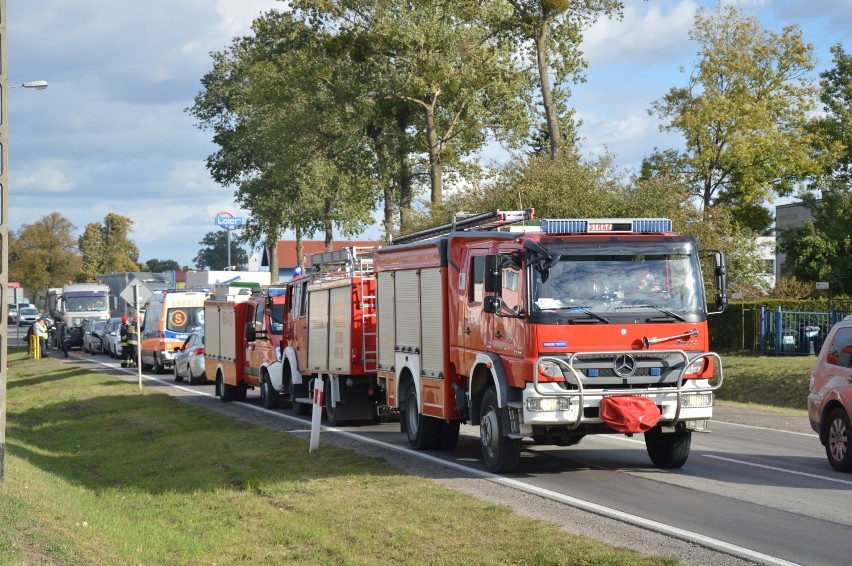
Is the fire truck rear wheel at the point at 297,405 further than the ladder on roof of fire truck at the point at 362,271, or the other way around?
the fire truck rear wheel at the point at 297,405

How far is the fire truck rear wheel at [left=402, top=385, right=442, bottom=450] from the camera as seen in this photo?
16094mm

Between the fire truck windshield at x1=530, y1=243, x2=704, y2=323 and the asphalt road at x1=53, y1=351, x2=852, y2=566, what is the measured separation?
189 cm

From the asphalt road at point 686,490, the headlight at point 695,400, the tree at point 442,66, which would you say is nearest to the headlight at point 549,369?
the asphalt road at point 686,490

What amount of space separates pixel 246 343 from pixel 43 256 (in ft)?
300

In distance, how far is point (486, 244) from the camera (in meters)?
14.2

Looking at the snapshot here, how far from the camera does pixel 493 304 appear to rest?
43.5ft

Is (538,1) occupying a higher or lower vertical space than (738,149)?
higher

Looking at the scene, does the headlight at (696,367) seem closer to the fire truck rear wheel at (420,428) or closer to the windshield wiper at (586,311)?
the windshield wiper at (586,311)

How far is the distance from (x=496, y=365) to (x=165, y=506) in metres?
3.97

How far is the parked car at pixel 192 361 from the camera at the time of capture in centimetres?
3547

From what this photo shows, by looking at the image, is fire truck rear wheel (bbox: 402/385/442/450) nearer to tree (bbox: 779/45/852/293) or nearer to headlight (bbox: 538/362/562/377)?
headlight (bbox: 538/362/562/377)

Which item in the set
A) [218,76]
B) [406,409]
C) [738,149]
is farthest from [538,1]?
[218,76]

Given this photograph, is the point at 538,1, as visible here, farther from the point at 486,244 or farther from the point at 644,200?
the point at 486,244

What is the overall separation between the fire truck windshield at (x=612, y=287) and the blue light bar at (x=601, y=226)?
284 mm
